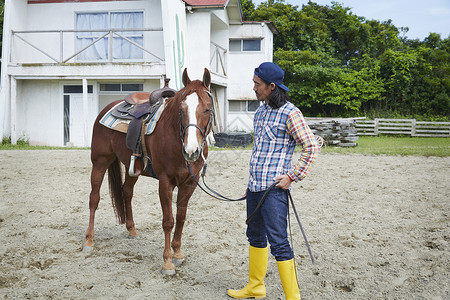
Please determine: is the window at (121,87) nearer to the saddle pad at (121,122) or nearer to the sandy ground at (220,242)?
the sandy ground at (220,242)

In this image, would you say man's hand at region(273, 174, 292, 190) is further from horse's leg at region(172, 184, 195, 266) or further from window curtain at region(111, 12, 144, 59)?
window curtain at region(111, 12, 144, 59)

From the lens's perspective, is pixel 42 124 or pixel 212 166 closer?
pixel 212 166

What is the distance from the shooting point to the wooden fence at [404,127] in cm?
2089

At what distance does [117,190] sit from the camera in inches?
197

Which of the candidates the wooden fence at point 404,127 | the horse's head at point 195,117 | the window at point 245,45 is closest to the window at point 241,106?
the window at point 245,45

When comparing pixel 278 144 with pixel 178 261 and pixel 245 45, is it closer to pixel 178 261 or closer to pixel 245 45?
pixel 178 261

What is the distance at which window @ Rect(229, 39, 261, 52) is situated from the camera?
19.7 meters

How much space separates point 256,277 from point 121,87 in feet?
43.8

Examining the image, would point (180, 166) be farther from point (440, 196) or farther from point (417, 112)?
point (417, 112)

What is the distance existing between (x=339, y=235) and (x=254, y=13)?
2321cm

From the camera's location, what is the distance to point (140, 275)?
377 cm

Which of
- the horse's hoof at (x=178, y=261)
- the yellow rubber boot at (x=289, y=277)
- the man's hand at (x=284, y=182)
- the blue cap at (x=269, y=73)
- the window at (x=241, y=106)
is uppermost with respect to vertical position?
the window at (x=241, y=106)

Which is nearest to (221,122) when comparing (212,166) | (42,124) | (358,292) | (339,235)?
(42,124)

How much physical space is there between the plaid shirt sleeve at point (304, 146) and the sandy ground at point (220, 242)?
1.15m
